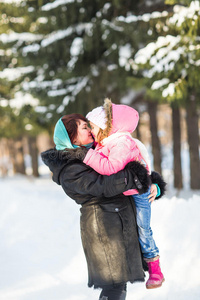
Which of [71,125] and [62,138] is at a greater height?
[71,125]

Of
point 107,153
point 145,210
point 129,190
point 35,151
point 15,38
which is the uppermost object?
point 15,38

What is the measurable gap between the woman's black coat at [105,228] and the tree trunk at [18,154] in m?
28.5

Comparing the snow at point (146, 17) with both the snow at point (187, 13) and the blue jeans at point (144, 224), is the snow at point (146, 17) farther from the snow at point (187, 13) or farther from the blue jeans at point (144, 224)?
the blue jeans at point (144, 224)

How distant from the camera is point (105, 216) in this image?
10.6ft

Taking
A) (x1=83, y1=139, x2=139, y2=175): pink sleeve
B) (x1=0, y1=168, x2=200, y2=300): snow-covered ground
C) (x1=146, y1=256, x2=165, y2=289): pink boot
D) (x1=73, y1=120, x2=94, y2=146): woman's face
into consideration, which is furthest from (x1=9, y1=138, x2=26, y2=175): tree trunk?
(x1=83, y1=139, x2=139, y2=175): pink sleeve

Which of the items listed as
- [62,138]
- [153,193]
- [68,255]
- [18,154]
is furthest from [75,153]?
[18,154]

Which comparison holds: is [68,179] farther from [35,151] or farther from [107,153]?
[35,151]

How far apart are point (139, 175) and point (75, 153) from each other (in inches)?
22.7

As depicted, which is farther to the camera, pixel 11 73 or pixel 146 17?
pixel 11 73

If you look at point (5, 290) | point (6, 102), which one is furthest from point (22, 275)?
point (6, 102)

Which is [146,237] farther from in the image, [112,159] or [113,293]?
[112,159]

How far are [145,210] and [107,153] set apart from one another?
25.0 inches

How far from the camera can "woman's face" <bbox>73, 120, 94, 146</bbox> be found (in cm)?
343

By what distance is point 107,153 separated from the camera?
128 inches
